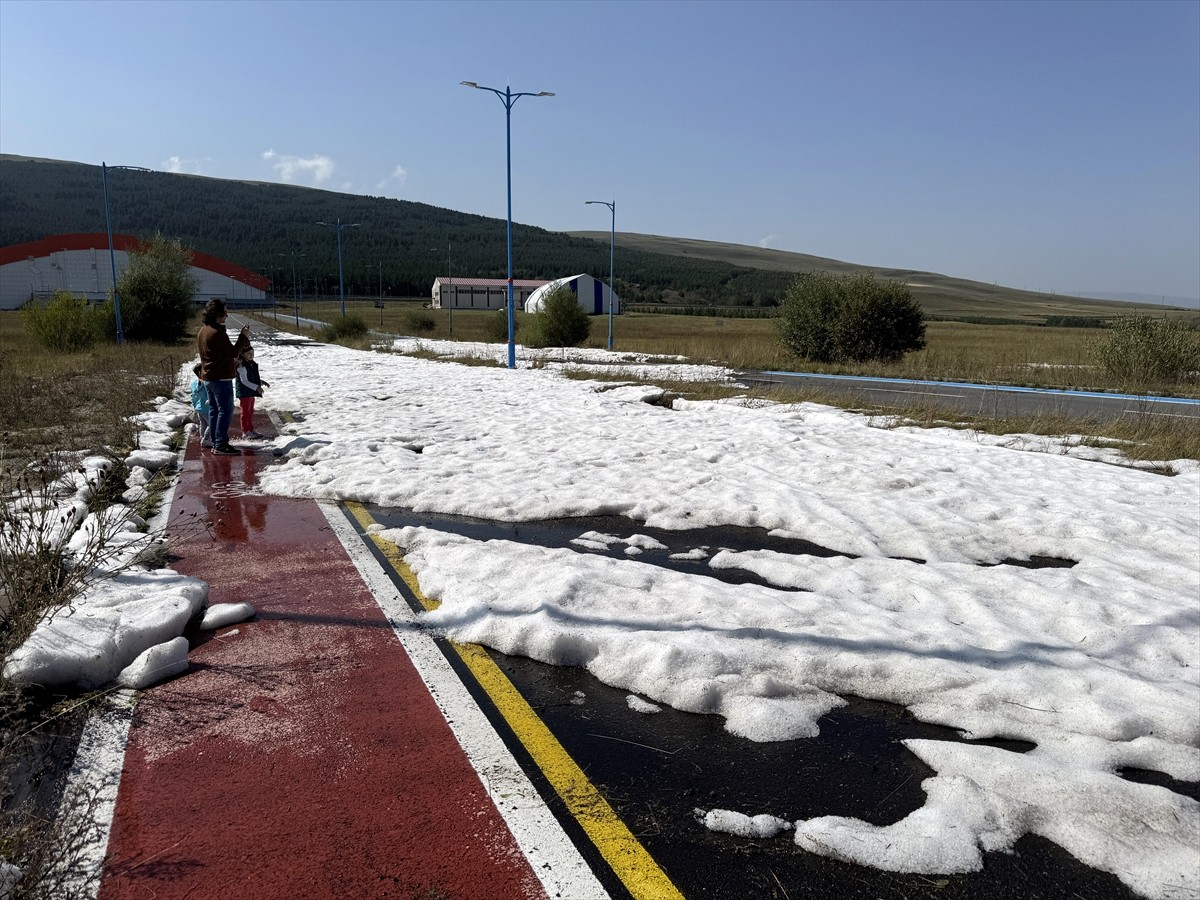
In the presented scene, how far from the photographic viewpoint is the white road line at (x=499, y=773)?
7.99 ft

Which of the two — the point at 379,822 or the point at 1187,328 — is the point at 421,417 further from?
the point at 1187,328

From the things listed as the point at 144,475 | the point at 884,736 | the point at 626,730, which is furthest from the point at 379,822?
the point at 144,475

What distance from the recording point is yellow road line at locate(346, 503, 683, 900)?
243 centimetres

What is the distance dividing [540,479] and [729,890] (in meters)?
6.10

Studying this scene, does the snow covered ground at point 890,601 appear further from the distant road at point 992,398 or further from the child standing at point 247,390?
the distant road at point 992,398

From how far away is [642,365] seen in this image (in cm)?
2589

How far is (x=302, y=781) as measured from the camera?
2.90 metres

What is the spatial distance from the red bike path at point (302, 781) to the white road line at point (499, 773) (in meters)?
0.05

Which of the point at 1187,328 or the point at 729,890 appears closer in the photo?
the point at 729,890

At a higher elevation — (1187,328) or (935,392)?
(1187,328)

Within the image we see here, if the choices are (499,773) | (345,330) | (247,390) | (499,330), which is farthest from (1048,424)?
(345,330)

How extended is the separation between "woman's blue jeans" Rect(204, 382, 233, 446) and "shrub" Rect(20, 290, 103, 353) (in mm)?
30663

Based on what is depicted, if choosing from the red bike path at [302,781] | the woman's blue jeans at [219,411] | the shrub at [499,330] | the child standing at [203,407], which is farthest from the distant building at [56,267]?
the red bike path at [302,781]

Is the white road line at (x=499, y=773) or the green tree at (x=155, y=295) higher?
the green tree at (x=155, y=295)
